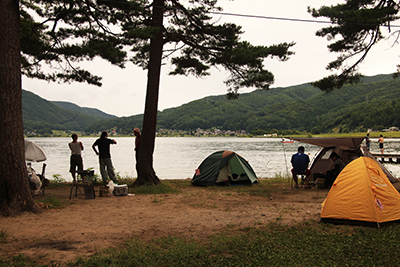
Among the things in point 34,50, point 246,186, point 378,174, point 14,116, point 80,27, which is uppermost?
point 80,27

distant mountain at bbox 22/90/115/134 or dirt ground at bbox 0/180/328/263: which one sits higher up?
distant mountain at bbox 22/90/115/134

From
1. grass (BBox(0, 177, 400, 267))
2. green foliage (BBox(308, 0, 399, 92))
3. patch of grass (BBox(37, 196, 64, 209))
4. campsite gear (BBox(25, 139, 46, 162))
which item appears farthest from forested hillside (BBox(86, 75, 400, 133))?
grass (BBox(0, 177, 400, 267))

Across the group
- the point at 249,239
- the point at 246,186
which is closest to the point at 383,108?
the point at 246,186

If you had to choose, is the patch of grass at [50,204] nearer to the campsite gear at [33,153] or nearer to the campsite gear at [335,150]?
the campsite gear at [33,153]

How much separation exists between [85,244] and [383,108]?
329ft

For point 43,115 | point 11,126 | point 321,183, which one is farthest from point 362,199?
point 43,115

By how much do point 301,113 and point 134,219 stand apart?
113 m

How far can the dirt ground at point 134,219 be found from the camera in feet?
14.7

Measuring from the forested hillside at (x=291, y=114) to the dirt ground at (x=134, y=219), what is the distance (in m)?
81.6

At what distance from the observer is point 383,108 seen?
87375 mm

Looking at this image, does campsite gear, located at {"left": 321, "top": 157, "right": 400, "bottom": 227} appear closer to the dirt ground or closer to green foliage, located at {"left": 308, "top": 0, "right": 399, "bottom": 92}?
the dirt ground

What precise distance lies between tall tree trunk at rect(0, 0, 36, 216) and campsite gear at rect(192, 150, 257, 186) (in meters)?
6.55

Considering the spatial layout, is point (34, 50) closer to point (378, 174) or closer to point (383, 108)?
point (378, 174)

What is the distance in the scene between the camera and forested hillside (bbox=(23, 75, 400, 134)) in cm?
8988
